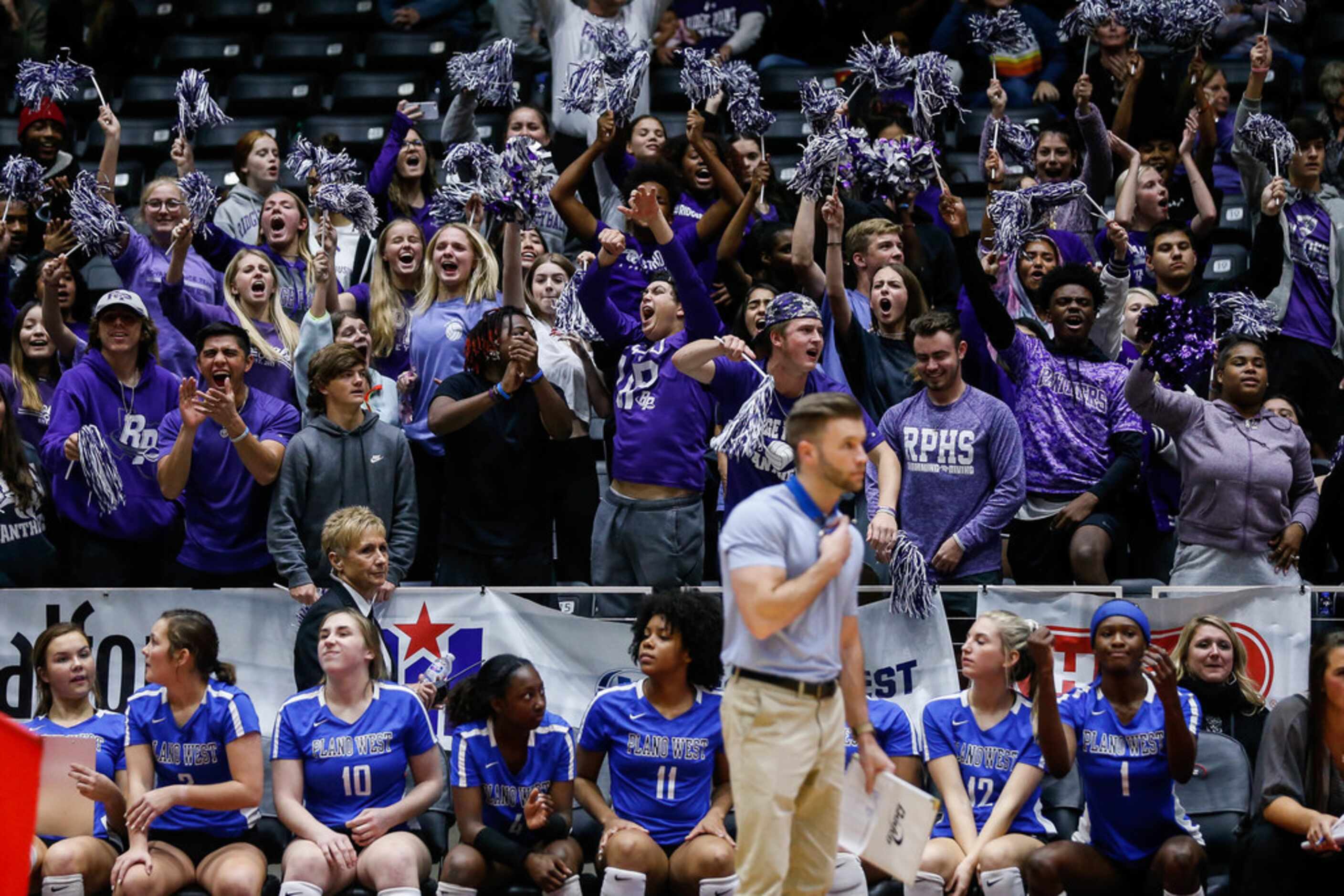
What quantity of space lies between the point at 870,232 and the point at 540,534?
2170 mm

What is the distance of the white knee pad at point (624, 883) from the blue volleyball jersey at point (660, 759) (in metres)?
0.23

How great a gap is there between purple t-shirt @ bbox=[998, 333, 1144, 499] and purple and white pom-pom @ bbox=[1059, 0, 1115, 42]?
11.9 feet

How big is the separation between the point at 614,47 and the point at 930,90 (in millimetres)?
1807

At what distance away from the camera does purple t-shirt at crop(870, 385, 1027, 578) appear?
7.13 meters

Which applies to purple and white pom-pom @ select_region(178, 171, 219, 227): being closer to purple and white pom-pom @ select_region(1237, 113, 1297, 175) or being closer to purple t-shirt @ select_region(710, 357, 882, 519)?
purple t-shirt @ select_region(710, 357, 882, 519)

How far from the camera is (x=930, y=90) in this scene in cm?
886

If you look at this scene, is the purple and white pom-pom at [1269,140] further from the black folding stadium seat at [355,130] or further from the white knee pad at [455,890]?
the white knee pad at [455,890]

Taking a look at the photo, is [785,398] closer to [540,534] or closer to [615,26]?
[540,534]

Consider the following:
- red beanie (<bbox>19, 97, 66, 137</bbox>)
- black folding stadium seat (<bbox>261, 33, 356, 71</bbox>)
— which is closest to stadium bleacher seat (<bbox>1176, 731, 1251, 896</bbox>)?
red beanie (<bbox>19, 97, 66, 137</bbox>)

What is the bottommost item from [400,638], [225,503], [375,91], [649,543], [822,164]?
[400,638]

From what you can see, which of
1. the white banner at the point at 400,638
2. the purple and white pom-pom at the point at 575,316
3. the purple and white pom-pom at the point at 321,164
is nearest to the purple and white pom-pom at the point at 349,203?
the purple and white pom-pom at the point at 321,164

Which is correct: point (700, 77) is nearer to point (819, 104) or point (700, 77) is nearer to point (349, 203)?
point (819, 104)

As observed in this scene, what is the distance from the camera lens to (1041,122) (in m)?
10.9

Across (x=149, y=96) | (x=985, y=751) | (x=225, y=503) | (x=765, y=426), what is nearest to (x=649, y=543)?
(x=765, y=426)
